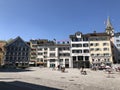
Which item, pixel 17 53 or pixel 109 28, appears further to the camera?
pixel 109 28

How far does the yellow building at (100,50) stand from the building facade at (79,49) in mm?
2362

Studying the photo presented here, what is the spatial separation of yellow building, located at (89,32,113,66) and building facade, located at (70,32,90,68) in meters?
2.36

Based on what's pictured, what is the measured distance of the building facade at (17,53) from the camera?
8962 centimetres

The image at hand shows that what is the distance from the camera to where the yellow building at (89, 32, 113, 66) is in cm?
7975

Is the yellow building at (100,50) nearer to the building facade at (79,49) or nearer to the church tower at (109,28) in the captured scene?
the building facade at (79,49)

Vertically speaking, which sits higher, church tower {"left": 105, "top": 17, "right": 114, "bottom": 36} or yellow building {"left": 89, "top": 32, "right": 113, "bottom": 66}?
church tower {"left": 105, "top": 17, "right": 114, "bottom": 36}

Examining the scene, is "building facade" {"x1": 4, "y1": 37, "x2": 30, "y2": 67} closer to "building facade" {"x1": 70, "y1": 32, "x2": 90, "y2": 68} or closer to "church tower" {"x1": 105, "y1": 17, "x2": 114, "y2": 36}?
"building facade" {"x1": 70, "y1": 32, "x2": 90, "y2": 68}

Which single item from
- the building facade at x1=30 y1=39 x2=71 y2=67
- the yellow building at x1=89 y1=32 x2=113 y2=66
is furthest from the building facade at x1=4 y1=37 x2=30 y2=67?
the yellow building at x1=89 y1=32 x2=113 y2=66

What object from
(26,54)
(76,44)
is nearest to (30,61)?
(26,54)

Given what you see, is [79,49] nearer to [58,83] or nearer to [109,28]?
[109,28]

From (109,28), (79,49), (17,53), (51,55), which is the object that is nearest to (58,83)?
(79,49)

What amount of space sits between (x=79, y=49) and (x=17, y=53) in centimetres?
3339

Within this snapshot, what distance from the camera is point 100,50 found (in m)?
81.8

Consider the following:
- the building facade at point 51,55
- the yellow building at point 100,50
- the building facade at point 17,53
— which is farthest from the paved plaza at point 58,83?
the building facade at point 17,53
